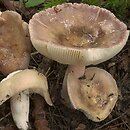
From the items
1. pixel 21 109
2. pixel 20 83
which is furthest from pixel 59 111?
pixel 20 83

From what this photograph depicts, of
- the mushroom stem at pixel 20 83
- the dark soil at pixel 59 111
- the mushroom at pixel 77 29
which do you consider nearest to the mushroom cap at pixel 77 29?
the mushroom at pixel 77 29

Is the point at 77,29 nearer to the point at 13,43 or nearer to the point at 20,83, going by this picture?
the point at 13,43

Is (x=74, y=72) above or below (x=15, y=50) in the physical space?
below

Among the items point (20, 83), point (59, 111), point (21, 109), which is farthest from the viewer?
point (59, 111)

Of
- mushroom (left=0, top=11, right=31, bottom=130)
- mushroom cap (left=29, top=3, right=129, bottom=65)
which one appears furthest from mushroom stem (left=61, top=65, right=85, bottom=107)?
mushroom (left=0, top=11, right=31, bottom=130)

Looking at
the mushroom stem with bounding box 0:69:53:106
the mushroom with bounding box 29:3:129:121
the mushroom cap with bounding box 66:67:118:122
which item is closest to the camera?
the mushroom stem with bounding box 0:69:53:106

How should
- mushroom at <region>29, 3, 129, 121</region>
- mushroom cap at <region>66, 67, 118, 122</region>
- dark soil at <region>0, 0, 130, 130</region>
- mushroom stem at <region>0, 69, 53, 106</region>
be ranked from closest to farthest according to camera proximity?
mushroom stem at <region>0, 69, 53, 106</region> → mushroom at <region>29, 3, 129, 121</region> → mushroom cap at <region>66, 67, 118, 122</region> → dark soil at <region>0, 0, 130, 130</region>

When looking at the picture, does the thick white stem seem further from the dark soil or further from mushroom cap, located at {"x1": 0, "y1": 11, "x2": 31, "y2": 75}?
mushroom cap, located at {"x1": 0, "y1": 11, "x2": 31, "y2": 75}

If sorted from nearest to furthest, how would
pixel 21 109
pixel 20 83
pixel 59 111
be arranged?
1. pixel 20 83
2. pixel 21 109
3. pixel 59 111
